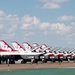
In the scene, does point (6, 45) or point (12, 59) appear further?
point (6, 45)

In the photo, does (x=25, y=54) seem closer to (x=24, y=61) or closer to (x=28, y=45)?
(x=24, y=61)

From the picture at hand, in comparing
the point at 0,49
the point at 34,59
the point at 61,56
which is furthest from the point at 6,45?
the point at 61,56

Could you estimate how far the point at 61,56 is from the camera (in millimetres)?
113000

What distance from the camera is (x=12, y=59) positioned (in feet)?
325

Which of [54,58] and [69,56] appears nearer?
[54,58]

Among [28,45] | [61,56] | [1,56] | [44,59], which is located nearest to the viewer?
[1,56]

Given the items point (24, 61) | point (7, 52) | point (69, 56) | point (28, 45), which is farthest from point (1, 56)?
point (69, 56)

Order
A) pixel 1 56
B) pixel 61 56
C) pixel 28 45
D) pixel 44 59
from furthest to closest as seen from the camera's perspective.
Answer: pixel 28 45 → pixel 61 56 → pixel 44 59 → pixel 1 56

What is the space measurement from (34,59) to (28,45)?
66.7ft

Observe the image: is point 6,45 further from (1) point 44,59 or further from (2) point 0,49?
(1) point 44,59

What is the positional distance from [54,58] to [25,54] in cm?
1474

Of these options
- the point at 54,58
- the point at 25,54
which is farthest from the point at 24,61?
the point at 54,58

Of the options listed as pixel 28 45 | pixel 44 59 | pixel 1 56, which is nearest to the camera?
pixel 1 56

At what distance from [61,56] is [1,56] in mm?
26170
